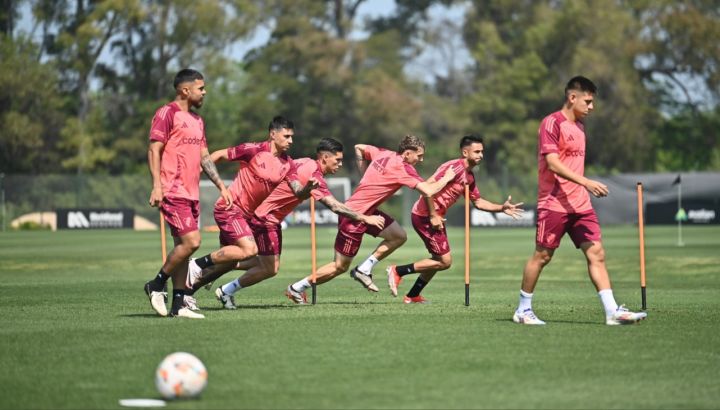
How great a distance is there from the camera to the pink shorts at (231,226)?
44.7 feet

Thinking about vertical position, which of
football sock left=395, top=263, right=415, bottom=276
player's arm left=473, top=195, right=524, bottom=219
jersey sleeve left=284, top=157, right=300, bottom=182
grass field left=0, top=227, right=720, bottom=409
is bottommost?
grass field left=0, top=227, right=720, bottom=409

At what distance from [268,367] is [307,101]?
62.7 meters

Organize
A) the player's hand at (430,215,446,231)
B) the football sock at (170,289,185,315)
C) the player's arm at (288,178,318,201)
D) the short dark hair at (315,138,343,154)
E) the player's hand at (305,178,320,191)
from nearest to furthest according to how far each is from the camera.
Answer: the football sock at (170,289,185,315) < the player's hand at (305,178,320,191) < the player's arm at (288,178,318,201) < the short dark hair at (315,138,343,154) < the player's hand at (430,215,446,231)

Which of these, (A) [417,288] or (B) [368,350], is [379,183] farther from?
(B) [368,350]

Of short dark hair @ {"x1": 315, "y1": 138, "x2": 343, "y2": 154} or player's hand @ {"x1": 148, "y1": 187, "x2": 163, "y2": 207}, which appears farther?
short dark hair @ {"x1": 315, "y1": 138, "x2": 343, "y2": 154}

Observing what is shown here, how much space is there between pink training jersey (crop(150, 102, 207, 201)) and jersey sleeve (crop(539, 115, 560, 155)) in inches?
139

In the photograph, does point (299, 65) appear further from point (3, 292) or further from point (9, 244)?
point (3, 292)

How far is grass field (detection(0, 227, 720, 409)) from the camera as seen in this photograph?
8227 millimetres

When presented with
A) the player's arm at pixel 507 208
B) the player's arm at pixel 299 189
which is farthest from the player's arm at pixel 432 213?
the player's arm at pixel 299 189

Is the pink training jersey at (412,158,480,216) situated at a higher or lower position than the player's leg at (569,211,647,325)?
higher

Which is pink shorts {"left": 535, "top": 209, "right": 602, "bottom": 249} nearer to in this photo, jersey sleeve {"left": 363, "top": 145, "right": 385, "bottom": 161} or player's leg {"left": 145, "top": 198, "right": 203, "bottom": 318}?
player's leg {"left": 145, "top": 198, "right": 203, "bottom": 318}

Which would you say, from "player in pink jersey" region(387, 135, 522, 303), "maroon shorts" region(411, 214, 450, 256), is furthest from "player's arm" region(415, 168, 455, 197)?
"maroon shorts" region(411, 214, 450, 256)

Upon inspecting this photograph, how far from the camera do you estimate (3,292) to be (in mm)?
18406

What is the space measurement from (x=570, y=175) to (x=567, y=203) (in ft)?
1.43
